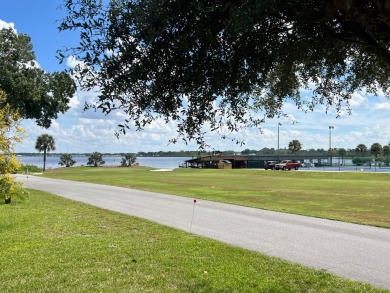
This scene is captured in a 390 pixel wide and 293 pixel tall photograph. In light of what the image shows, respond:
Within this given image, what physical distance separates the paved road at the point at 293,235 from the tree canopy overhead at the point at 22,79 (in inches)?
295

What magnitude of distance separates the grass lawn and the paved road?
29.1 inches

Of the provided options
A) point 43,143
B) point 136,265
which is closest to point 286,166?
point 43,143

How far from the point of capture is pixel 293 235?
1163cm

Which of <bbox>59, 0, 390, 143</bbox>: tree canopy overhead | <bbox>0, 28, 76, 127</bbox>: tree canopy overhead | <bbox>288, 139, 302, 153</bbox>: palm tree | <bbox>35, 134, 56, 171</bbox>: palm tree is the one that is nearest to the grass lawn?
<bbox>59, 0, 390, 143</bbox>: tree canopy overhead

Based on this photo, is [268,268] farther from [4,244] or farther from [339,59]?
[4,244]

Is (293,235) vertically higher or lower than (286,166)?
lower

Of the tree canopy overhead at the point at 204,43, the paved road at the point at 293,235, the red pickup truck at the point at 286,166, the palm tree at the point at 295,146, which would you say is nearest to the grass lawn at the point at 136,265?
the paved road at the point at 293,235

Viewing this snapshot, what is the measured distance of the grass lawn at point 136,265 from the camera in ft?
22.9

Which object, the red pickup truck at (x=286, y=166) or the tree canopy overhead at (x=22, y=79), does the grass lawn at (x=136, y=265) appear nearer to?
the tree canopy overhead at (x=22, y=79)

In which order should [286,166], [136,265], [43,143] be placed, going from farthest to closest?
1. [43,143]
2. [286,166]
3. [136,265]

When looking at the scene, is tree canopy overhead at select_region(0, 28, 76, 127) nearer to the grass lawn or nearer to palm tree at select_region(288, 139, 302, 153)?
the grass lawn

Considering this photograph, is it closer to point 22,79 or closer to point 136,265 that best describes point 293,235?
point 136,265

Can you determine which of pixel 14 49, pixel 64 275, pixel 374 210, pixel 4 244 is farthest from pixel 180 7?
pixel 14 49

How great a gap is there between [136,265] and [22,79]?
50.6ft
